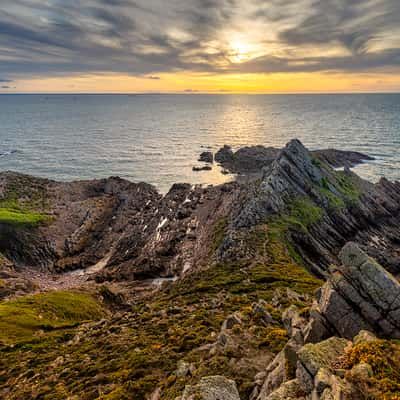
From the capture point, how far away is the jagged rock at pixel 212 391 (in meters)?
13.8

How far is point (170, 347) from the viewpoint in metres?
24.4

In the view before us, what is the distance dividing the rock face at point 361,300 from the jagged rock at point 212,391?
22.8ft

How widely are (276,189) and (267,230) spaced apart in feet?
49.9

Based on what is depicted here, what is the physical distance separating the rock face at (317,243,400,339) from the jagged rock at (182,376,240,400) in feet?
22.8

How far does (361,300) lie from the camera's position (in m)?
17.8

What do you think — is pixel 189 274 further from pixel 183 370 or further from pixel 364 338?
pixel 364 338

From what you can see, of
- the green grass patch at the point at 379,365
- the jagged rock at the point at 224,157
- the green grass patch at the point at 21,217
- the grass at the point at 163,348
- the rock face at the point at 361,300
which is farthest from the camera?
the jagged rock at the point at 224,157

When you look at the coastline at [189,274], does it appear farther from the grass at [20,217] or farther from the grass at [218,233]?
the grass at [20,217]

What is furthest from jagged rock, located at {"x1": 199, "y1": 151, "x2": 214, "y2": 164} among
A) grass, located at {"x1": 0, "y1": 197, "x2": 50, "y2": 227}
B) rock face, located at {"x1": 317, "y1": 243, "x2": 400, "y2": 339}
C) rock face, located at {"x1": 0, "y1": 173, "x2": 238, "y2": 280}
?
rock face, located at {"x1": 317, "y1": 243, "x2": 400, "y2": 339}

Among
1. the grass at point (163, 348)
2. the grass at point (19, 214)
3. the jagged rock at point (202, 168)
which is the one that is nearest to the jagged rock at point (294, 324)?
the grass at point (163, 348)

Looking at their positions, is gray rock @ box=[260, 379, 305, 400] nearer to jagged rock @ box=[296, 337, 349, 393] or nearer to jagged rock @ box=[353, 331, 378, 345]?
jagged rock @ box=[296, 337, 349, 393]

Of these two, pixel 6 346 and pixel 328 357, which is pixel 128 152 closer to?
pixel 6 346

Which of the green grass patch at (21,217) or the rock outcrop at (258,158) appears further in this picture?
the rock outcrop at (258,158)

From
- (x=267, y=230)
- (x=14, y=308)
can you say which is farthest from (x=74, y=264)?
(x=267, y=230)
